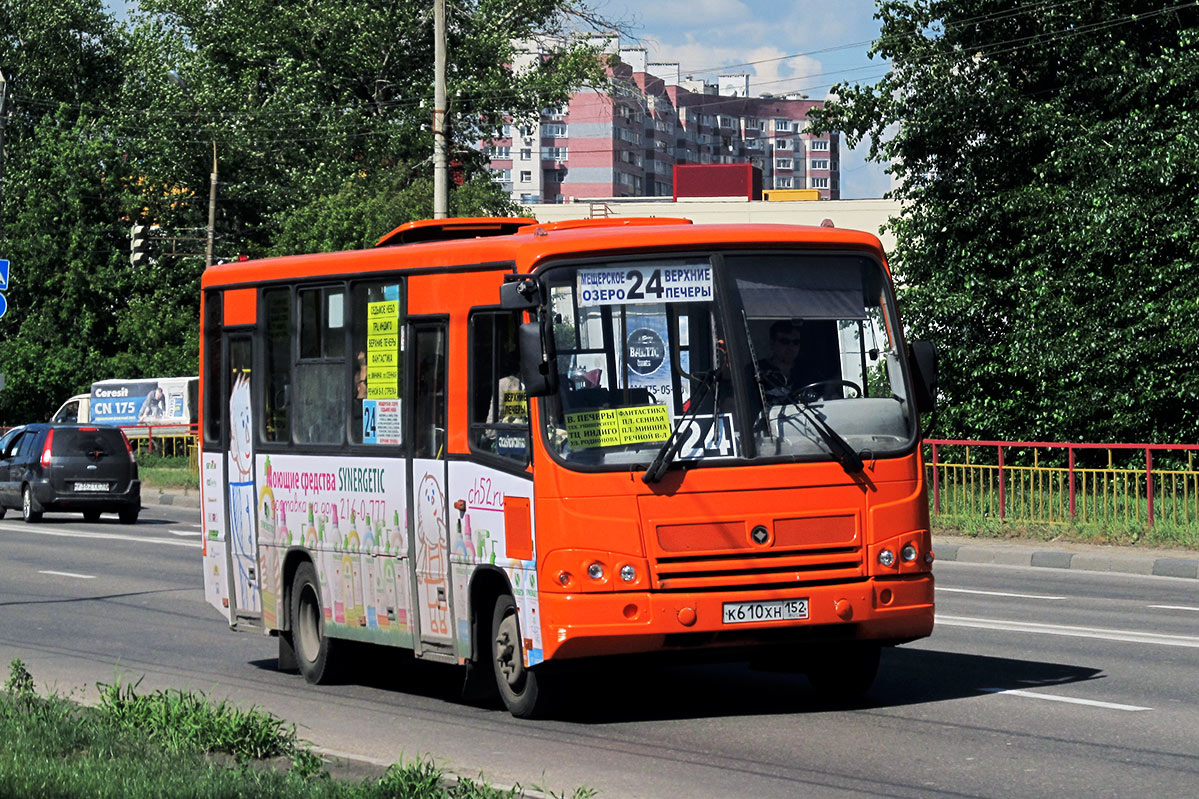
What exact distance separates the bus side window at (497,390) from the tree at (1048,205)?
67.6 ft

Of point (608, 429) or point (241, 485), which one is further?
point (241, 485)

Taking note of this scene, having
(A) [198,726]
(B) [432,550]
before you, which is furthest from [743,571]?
(A) [198,726]

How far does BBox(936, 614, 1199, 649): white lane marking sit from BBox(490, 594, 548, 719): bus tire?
5.08m

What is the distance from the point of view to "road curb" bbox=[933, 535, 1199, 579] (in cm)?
2103

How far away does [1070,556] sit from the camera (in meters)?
21.9

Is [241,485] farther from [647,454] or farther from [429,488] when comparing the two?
[647,454]

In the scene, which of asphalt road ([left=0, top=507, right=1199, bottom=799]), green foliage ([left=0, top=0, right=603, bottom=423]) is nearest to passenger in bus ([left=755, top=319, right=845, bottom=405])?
asphalt road ([left=0, top=507, right=1199, bottom=799])

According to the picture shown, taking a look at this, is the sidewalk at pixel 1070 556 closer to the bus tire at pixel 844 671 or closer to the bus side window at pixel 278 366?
the bus tire at pixel 844 671

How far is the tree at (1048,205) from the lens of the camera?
29.1 metres

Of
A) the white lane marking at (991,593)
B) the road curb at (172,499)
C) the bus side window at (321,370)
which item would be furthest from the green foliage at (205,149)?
the bus side window at (321,370)

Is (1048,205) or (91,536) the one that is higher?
(1048,205)

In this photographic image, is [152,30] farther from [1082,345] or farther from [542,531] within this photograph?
[542,531]

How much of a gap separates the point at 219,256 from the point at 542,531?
5316 cm

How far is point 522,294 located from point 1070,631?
6.14m
